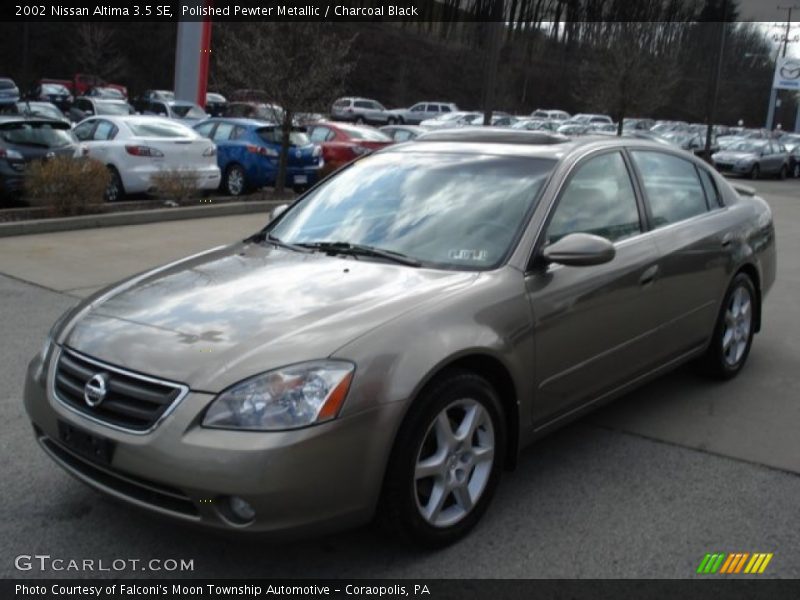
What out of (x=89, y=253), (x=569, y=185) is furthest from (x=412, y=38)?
(x=569, y=185)

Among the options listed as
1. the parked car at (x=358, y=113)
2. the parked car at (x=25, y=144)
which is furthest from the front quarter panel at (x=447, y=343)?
the parked car at (x=358, y=113)

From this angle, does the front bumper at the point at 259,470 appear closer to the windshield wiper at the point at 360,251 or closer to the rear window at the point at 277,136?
the windshield wiper at the point at 360,251

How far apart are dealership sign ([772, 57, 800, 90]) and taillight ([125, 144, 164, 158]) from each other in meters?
50.9

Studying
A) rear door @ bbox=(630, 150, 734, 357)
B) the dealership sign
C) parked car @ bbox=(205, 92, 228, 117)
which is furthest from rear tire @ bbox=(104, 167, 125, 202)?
the dealership sign

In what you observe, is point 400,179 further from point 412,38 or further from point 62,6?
point 412,38

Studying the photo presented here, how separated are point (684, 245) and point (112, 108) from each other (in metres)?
25.7

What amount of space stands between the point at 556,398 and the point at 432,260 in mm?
823

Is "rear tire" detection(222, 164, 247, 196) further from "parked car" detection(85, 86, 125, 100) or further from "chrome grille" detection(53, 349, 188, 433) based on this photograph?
"parked car" detection(85, 86, 125, 100)

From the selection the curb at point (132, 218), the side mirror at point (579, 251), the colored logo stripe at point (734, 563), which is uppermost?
the side mirror at point (579, 251)

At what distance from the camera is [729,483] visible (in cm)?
394

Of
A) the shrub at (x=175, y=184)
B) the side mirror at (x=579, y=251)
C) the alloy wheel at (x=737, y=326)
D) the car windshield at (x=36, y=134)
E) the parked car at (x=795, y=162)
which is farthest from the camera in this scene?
the parked car at (x=795, y=162)

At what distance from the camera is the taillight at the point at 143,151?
Answer: 1323 cm

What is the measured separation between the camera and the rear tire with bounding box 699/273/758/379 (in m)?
5.26

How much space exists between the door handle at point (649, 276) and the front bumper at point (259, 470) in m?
1.90
